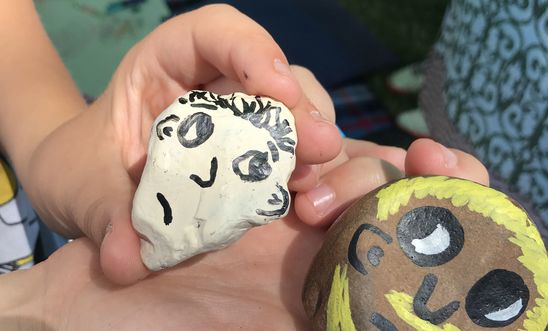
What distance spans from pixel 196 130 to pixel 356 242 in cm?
27

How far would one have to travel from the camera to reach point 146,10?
82.0 inches

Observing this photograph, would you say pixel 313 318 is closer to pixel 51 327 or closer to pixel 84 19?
pixel 51 327

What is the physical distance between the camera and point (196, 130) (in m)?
0.77

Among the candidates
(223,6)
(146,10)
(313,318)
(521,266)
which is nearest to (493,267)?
(521,266)

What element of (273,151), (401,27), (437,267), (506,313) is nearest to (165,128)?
(273,151)

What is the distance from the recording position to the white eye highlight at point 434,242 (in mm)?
771

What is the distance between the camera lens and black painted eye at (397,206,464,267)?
767mm

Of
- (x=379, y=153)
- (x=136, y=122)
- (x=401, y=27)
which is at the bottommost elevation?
(x=401, y=27)

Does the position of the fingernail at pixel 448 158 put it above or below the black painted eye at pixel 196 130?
below

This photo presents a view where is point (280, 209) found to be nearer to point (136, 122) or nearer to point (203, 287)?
point (203, 287)

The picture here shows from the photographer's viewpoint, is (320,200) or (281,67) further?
(320,200)

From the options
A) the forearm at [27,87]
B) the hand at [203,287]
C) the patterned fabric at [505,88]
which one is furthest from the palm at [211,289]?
the patterned fabric at [505,88]

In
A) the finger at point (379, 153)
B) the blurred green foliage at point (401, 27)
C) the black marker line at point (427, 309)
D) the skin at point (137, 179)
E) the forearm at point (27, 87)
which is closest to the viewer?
the black marker line at point (427, 309)

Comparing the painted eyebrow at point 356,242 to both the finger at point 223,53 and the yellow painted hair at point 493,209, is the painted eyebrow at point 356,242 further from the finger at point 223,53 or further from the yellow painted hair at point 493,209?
the finger at point 223,53
